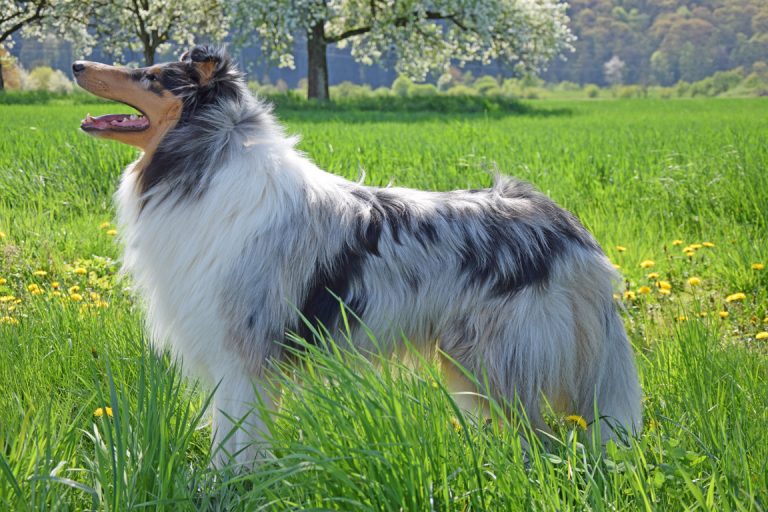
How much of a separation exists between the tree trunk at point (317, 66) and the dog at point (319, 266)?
23.8m

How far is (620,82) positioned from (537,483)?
4446 inches

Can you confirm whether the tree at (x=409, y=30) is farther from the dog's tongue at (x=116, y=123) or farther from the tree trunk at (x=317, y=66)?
the dog's tongue at (x=116, y=123)

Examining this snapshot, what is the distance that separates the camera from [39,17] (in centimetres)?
3203

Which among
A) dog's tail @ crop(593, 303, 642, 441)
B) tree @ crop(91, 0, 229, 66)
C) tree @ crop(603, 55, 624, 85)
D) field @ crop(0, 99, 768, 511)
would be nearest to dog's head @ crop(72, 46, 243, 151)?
field @ crop(0, 99, 768, 511)

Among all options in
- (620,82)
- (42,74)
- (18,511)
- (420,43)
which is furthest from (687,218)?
(620,82)

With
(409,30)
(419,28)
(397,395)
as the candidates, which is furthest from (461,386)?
(419,28)

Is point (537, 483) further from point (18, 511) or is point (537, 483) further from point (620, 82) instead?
point (620, 82)

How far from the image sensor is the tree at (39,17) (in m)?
31.4

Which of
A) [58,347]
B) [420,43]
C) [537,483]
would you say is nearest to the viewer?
[537,483]

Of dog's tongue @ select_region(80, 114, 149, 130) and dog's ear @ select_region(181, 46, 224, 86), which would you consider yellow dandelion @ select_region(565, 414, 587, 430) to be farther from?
dog's tongue @ select_region(80, 114, 149, 130)

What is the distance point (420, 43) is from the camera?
2775cm

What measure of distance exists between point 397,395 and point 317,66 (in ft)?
82.5

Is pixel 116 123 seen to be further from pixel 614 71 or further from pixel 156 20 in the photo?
pixel 614 71

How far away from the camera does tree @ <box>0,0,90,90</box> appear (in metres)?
31.4
